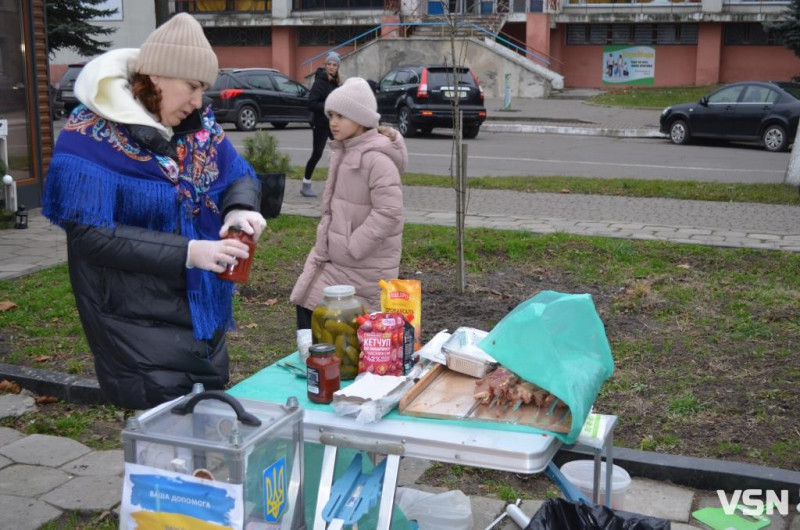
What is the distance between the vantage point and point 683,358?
5.69m

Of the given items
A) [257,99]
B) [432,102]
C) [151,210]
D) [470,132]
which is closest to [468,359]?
[151,210]

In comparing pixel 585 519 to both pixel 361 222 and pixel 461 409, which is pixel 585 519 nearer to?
pixel 461 409

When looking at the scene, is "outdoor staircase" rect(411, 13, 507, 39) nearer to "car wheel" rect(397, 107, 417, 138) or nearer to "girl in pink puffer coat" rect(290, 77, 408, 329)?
"car wheel" rect(397, 107, 417, 138)

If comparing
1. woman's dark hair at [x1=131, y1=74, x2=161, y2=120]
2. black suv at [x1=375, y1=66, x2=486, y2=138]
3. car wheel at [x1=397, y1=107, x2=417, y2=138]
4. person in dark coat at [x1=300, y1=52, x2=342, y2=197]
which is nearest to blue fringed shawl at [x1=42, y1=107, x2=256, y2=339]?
woman's dark hair at [x1=131, y1=74, x2=161, y2=120]

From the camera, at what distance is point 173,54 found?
285 cm

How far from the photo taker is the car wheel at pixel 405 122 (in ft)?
72.7

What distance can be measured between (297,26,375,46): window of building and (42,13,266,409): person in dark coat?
37.7m

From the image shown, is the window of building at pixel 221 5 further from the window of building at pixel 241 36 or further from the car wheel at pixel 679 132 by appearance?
the car wheel at pixel 679 132

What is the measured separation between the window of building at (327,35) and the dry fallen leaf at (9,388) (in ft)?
117

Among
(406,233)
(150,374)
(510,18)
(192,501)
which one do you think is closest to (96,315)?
(150,374)

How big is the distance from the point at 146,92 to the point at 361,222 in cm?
207

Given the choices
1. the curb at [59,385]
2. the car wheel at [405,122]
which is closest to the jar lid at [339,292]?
the curb at [59,385]

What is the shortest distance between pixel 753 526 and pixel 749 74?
36254 millimetres

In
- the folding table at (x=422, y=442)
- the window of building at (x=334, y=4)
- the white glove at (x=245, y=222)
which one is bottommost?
the folding table at (x=422, y=442)
